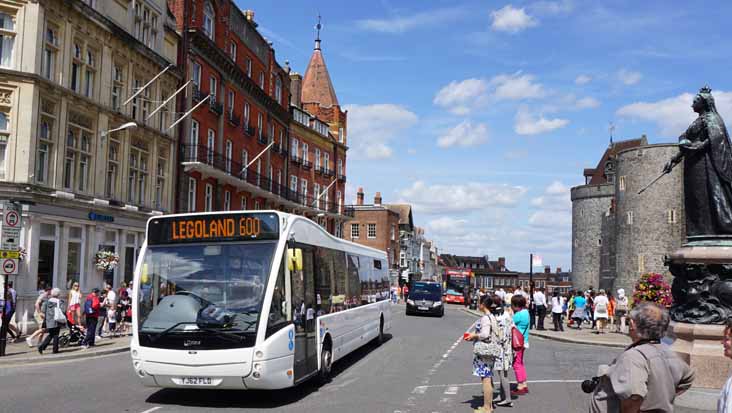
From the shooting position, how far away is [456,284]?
70.6m

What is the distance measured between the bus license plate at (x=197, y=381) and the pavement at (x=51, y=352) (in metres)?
7.57

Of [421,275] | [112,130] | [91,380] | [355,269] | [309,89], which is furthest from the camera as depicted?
[421,275]

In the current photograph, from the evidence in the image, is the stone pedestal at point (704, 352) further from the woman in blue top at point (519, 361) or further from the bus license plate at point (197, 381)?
the bus license plate at point (197, 381)

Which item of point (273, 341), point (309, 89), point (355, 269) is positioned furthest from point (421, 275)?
point (273, 341)

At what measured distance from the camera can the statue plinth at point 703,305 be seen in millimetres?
9500

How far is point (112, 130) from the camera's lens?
991 inches

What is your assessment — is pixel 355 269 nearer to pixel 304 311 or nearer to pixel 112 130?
pixel 304 311

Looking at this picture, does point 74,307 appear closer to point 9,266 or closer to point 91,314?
point 91,314

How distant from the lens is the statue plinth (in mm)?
9500

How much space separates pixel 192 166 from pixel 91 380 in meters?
21.0

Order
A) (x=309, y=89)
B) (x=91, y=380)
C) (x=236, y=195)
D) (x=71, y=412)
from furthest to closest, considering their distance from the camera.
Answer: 1. (x=309, y=89)
2. (x=236, y=195)
3. (x=91, y=380)
4. (x=71, y=412)

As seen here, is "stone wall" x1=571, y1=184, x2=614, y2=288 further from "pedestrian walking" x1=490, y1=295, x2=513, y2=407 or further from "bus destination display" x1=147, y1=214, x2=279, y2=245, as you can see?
"bus destination display" x1=147, y1=214, x2=279, y2=245

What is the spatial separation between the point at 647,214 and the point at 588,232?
1653 cm

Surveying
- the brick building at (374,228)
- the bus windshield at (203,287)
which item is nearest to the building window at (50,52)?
the bus windshield at (203,287)
